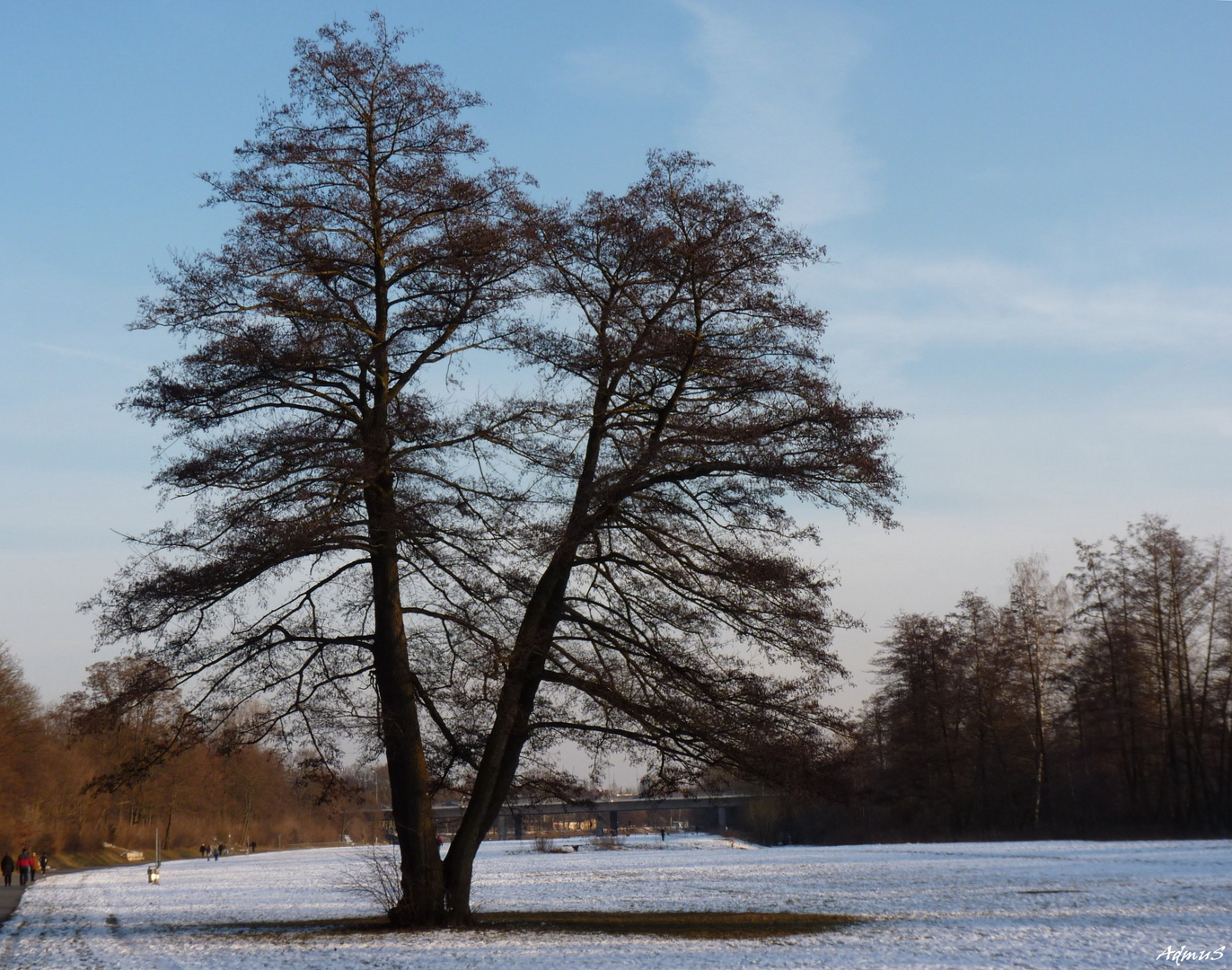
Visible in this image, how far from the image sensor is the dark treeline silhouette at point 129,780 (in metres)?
16.4

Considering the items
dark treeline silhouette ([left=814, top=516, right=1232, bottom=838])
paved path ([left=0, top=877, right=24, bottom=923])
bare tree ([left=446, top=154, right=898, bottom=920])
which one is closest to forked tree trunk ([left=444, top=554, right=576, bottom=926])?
bare tree ([left=446, top=154, right=898, bottom=920])

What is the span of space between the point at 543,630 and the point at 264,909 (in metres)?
12.8

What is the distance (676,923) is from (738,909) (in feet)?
11.8

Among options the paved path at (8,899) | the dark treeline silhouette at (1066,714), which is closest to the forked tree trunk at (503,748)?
the paved path at (8,899)

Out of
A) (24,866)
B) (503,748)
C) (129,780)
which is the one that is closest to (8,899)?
(24,866)

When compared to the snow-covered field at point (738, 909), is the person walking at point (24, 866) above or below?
below

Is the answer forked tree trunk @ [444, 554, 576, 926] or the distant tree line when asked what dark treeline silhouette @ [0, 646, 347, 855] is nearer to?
forked tree trunk @ [444, 554, 576, 926]

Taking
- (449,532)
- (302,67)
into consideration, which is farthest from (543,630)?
(302,67)

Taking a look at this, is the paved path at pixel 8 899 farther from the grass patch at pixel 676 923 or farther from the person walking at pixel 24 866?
the grass patch at pixel 676 923

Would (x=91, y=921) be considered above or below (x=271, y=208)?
below

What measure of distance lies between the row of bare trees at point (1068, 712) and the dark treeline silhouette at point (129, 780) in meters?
30.0

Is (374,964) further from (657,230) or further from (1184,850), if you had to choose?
(1184,850)

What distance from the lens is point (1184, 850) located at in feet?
118

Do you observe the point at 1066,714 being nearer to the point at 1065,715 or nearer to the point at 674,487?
the point at 1065,715
